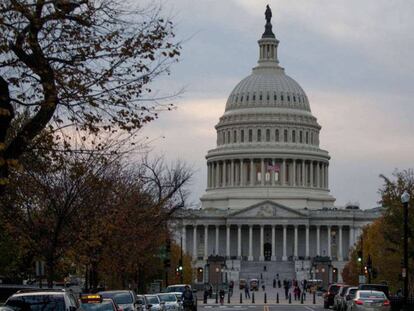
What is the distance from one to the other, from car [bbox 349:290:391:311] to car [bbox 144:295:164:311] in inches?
362

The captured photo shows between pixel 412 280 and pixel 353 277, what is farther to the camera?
pixel 353 277

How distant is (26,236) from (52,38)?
23900mm

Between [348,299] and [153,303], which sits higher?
[348,299]

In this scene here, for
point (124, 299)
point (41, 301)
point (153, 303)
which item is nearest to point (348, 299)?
point (153, 303)

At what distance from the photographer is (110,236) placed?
53312 mm

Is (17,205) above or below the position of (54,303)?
above

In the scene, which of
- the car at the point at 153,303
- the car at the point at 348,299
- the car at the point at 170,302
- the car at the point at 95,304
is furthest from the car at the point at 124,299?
the car at the point at 348,299

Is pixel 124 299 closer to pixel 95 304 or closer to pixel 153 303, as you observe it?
pixel 95 304

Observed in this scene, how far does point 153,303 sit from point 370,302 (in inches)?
396

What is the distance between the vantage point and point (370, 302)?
165 ft

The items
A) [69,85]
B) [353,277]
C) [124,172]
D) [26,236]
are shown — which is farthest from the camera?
[353,277]

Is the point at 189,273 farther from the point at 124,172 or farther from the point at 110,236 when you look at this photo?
the point at 110,236

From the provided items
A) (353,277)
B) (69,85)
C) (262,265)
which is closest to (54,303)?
(69,85)

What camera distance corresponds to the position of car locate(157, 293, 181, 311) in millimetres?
48556
